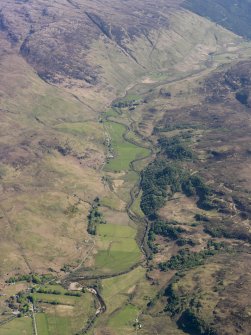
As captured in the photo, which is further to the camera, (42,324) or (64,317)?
(64,317)

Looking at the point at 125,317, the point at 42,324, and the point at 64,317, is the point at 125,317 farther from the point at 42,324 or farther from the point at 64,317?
the point at 42,324

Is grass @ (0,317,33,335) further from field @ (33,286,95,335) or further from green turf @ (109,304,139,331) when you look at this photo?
green turf @ (109,304,139,331)

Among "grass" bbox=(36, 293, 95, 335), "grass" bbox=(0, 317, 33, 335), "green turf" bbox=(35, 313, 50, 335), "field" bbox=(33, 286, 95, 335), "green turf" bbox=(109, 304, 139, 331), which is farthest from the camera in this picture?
"green turf" bbox=(109, 304, 139, 331)

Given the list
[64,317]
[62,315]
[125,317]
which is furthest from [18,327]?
[125,317]

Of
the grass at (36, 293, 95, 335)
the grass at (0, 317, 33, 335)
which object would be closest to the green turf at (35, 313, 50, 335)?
the grass at (36, 293, 95, 335)

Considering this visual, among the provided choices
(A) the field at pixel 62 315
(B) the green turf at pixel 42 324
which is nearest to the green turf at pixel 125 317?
(A) the field at pixel 62 315

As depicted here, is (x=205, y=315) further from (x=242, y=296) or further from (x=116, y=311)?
(x=116, y=311)

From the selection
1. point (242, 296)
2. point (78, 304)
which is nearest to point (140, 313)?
point (78, 304)

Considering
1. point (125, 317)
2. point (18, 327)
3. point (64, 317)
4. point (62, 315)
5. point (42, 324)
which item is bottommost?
point (18, 327)
